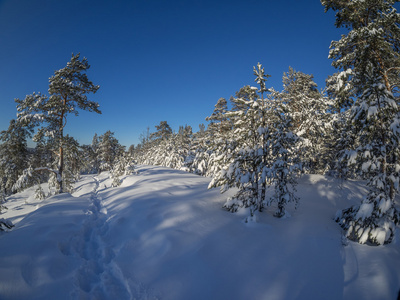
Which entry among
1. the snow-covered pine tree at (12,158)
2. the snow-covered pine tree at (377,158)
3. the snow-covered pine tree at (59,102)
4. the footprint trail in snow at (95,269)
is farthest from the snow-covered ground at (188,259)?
the snow-covered pine tree at (12,158)

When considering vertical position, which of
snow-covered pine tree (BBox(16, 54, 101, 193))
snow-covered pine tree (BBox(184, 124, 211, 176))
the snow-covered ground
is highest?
snow-covered pine tree (BBox(16, 54, 101, 193))

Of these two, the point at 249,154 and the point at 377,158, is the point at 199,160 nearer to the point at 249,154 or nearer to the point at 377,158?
the point at 249,154

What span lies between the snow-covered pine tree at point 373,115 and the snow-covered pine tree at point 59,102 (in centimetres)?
1542

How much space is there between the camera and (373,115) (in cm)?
563

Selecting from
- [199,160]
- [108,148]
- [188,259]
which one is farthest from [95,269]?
[108,148]

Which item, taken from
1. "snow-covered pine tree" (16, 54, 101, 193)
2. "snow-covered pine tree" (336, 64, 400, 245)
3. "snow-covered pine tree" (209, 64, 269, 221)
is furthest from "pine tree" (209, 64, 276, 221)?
"snow-covered pine tree" (16, 54, 101, 193)

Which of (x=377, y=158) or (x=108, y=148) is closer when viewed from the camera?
(x=377, y=158)

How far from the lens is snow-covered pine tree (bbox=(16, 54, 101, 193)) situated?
11117 mm

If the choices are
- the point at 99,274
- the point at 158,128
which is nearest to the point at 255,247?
the point at 99,274

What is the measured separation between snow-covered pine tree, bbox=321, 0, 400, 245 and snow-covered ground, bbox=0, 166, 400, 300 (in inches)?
31.9

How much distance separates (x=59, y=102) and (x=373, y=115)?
1676 centimetres

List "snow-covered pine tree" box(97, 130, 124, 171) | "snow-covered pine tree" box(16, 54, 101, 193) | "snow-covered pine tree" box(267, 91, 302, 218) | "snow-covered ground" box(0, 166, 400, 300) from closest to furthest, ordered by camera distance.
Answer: "snow-covered ground" box(0, 166, 400, 300) → "snow-covered pine tree" box(267, 91, 302, 218) → "snow-covered pine tree" box(16, 54, 101, 193) → "snow-covered pine tree" box(97, 130, 124, 171)

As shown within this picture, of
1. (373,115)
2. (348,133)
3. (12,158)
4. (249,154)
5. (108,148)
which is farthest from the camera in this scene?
(108,148)

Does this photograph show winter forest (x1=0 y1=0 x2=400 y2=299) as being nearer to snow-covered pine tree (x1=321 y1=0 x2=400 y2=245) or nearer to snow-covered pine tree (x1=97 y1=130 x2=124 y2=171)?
snow-covered pine tree (x1=321 y1=0 x2=400 y2=245)
